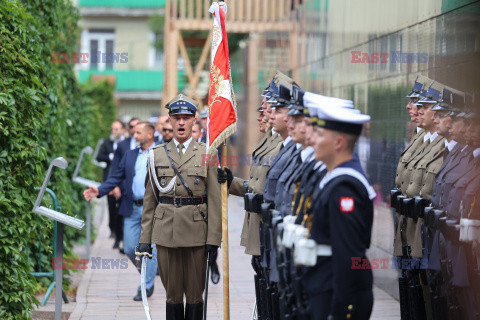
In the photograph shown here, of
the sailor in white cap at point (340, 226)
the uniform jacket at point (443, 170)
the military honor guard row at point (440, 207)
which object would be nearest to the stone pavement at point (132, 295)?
the military honor guard row at point (440, 207)

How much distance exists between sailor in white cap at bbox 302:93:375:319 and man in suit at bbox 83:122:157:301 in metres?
5.53

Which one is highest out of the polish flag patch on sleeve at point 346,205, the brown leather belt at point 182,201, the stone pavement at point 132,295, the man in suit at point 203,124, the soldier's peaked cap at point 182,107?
the soldier's peaked cap at point 182,107

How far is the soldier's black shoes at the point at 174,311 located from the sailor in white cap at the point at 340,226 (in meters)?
2.85

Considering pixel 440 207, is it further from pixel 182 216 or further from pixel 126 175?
pixel 126 175

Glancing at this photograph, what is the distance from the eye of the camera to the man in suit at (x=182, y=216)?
8078 millimetres

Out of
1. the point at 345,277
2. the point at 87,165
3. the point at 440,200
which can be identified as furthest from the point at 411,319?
the point at 87,165

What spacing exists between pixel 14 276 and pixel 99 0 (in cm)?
3825

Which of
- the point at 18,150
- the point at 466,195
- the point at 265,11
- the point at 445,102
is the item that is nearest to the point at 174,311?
the point at 18,150

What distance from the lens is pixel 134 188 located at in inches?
452

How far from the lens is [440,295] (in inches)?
291

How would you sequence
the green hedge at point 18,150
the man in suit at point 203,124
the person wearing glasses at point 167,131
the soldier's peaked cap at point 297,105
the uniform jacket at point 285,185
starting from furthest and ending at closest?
1. the man in suit at point 203,124
2. the person wearing glasses at point 167,131
3. the green hedge at point 18,150
4. the uniform jacket at point 285,185
5. the soldier's peaked cap at point 297,105

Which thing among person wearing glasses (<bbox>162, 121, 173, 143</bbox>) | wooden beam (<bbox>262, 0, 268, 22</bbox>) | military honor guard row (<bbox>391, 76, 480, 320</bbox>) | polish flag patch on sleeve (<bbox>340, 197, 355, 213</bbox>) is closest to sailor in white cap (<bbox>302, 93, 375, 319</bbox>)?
A: polish flag patch on sleeve (<bbox>340, 197, 355, 213</bbox>)

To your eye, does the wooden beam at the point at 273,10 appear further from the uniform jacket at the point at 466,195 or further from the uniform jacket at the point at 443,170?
the uniform jacket at the point at 466,195

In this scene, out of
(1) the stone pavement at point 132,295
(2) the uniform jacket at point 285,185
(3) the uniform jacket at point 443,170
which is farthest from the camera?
(1) the stone pavement at point 132,295
